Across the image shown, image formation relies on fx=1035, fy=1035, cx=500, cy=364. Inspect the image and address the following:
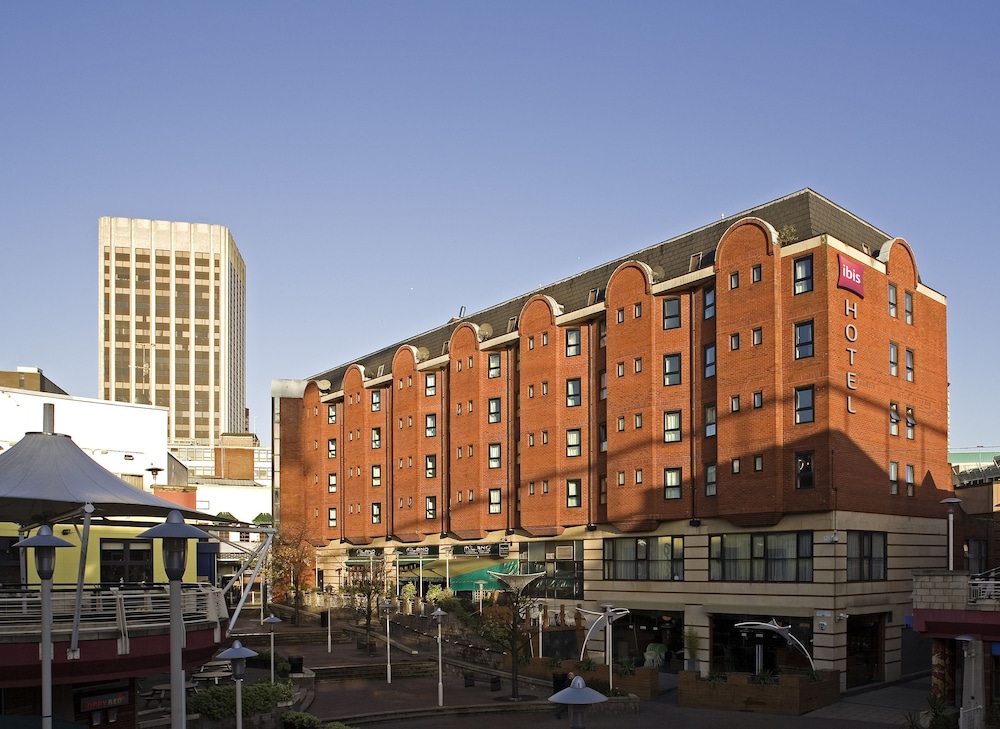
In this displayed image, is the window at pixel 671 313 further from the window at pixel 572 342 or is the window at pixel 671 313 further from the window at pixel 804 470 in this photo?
the window at pixel 804 470

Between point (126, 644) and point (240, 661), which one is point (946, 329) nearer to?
point (240, 661)

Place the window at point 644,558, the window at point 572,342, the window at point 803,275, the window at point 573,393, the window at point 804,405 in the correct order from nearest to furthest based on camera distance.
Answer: the window at point 804,405, the window at point 803,275, the window at point 644,558, the window at point 573,393, the window at point 572,342

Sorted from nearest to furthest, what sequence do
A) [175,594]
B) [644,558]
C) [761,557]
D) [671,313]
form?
[175,594], [761,557], [671,313], [644,558]

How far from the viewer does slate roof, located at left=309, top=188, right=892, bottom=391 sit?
46500 millimetres

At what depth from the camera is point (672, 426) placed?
50375 millimetres

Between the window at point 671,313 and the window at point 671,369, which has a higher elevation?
the window at point 671,313

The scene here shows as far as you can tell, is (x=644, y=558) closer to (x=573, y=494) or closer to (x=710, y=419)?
(x=573, y=494)

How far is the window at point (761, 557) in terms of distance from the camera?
4334cm

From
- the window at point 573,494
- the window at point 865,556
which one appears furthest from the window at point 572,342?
the window at point 865,556

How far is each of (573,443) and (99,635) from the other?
→ 35.5 metres

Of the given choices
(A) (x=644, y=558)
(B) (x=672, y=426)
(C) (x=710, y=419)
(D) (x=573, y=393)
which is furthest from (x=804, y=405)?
(D) (x=573, y=393)

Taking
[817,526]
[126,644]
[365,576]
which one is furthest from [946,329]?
[126,644]

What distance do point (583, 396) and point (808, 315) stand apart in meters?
15.9

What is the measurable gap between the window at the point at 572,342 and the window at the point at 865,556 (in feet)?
62.3
